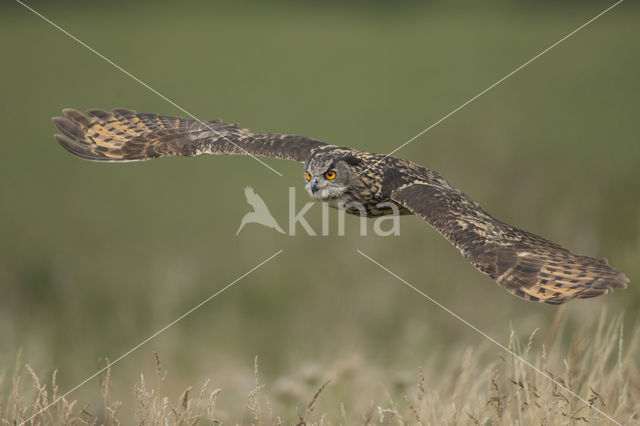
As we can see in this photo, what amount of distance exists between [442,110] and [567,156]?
593 centimetres

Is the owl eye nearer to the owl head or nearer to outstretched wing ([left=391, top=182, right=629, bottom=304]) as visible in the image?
the owl head

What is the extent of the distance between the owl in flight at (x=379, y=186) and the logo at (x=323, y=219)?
0.06 metres

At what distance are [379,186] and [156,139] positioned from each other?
227 centimetres

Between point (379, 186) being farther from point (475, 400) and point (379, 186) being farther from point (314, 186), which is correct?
point (475, 400)

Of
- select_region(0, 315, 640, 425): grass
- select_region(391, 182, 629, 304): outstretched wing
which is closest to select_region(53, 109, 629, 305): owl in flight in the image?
select_region(391, 182, 629, 304): outstretched wing


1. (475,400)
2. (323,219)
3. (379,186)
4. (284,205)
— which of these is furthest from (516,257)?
(284,205)

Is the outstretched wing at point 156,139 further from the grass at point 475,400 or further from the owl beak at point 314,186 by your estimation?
the grass at point 475,400

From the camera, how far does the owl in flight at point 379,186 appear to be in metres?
4.11

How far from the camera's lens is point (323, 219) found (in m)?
9.05

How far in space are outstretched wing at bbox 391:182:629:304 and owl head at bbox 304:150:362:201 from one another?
0.76m

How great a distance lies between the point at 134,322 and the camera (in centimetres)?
1083

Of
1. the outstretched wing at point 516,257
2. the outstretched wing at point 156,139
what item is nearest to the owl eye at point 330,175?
the outstretched wing at point 156,139

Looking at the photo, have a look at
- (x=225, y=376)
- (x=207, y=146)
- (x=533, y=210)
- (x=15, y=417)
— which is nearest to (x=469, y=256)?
(x=15, y=417)

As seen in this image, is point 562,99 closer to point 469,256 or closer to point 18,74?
point 18,74
